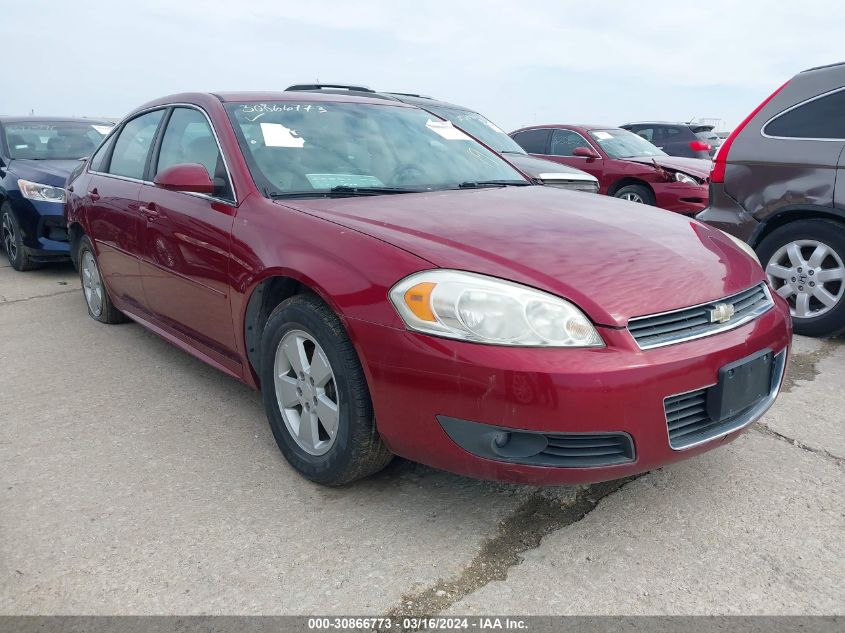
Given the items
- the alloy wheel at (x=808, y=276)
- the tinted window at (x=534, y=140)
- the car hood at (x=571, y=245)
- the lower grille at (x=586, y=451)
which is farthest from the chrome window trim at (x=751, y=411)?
the tinted window at (x=534, y=140)

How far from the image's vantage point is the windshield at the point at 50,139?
709 centimetres

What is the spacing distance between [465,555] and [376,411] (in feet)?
1.73

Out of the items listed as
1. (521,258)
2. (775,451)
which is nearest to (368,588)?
(521,258)

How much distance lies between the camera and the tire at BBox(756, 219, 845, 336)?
4.13 metres

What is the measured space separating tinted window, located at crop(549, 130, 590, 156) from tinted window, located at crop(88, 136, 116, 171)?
6.52m

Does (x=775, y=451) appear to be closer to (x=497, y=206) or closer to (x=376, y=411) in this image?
(x=497, y=206)

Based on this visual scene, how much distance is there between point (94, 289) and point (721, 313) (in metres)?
4.04

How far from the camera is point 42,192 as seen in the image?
6.21m

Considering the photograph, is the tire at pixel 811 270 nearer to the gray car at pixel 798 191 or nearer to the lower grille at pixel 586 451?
the gray car at pixel 798 191

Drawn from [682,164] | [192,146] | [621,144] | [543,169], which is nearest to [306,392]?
[192,146]

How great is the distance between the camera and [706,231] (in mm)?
2822

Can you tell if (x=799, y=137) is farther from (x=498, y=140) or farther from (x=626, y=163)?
(x=626, y=163)

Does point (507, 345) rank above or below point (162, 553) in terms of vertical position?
above

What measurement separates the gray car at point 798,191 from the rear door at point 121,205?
3611 mm
